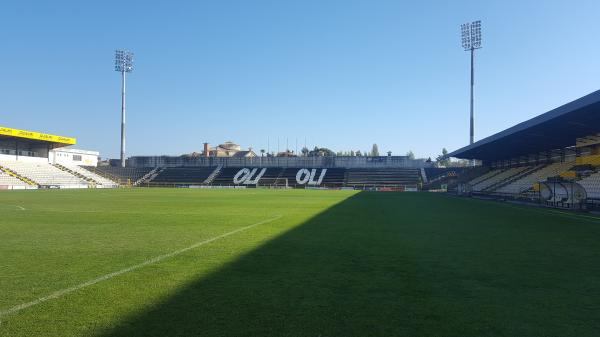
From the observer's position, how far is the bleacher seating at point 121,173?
80787 millimetres

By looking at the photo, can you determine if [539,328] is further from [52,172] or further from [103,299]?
[52,172]

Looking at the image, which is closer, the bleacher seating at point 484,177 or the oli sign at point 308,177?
the bleacher seating at point 484,177

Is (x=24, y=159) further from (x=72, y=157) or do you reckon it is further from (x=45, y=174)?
(x=72, y=157)

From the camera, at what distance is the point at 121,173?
276 feet

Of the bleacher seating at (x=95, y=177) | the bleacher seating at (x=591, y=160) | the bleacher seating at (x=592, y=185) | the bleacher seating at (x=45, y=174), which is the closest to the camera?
the bleacher seating at (x=592, y=185)

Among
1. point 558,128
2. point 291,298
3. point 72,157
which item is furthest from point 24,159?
point 291,298

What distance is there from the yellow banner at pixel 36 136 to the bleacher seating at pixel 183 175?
61.6 feet

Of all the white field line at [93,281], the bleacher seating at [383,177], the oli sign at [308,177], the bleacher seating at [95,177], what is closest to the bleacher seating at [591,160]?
the white field line at [93,281]

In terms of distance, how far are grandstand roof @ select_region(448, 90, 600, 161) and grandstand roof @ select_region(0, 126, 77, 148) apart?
5770 cm

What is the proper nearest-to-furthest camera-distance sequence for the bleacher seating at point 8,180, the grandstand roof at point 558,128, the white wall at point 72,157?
the grandstand roof at point 558,128 → the bleacher seating at point 8,180 → the white wall at point 72,157

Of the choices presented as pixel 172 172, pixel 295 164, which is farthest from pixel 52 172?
pixel 295 164

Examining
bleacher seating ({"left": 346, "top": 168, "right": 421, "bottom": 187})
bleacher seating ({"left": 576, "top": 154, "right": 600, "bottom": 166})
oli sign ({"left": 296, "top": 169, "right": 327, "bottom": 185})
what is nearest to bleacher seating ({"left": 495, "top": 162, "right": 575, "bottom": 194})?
bleacher seating ({"left": 576, "top": 154, "right": 600, "bottom": 166})

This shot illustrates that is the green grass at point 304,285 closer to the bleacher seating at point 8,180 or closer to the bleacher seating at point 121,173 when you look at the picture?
the bleacher seating at point 8,180

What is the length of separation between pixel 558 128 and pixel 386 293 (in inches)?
1021
